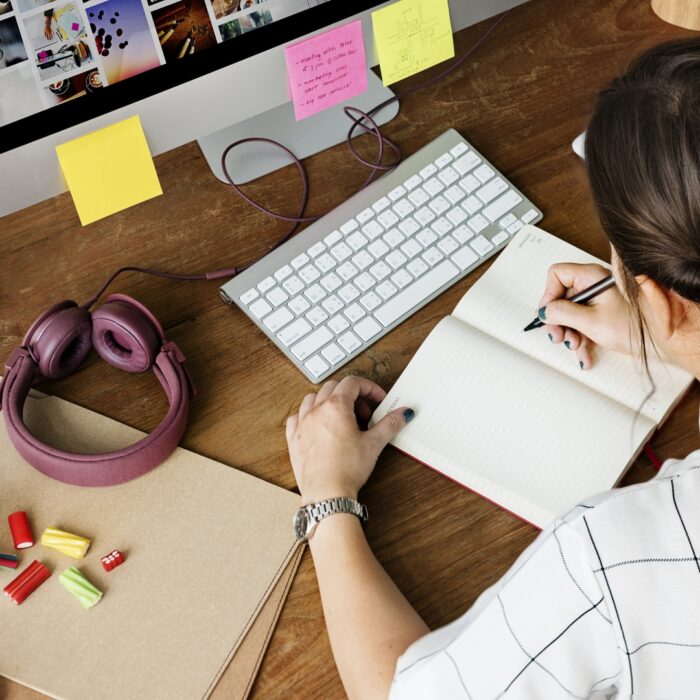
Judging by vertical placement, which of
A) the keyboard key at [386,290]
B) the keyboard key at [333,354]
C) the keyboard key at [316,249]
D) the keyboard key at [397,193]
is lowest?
the keyboard key at [333,354]

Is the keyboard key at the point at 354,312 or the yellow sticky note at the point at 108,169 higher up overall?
the yellow sticky note at the point at 108,169

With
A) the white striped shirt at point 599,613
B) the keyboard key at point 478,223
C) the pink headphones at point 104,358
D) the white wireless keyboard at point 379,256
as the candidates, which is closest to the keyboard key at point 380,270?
the white wireless keyboard at point 379,256

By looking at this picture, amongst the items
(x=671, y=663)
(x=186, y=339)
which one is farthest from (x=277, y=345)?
(x=671, y=663)

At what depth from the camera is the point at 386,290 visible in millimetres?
906

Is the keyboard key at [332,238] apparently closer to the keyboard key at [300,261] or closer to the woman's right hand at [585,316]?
the keyboard key at [300,261]

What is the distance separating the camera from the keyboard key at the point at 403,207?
95 centimetres

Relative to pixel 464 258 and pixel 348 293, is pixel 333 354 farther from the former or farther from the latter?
pixel 464 258

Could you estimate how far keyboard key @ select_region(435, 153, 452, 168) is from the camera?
0.98m

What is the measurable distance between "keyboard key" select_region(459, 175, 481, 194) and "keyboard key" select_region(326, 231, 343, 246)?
0.14m

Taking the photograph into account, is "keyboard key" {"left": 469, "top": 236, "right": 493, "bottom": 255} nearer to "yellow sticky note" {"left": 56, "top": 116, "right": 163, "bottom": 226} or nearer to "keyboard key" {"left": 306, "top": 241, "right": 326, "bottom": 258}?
"keyboard key" {"left": 306, "top": 241, "right": 326, "bottom": 258}

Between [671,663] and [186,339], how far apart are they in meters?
0.53

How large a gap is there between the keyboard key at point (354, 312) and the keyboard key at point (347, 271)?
0.10 ft

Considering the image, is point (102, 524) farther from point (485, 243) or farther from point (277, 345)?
point (485, 243)

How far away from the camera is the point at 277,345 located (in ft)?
2.89
